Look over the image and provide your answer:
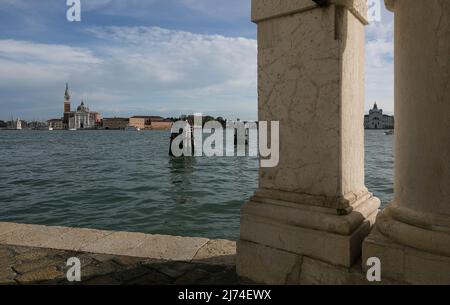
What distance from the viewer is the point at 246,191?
57.0 feet

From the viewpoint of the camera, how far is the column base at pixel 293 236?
2.62 meters

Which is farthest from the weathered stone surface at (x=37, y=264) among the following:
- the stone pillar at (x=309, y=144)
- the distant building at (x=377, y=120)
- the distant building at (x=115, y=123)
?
the distant building at (x=115, y=123)

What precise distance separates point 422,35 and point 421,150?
0.72m

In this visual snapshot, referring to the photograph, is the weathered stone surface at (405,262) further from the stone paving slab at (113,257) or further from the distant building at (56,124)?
the distant building at (56,124)

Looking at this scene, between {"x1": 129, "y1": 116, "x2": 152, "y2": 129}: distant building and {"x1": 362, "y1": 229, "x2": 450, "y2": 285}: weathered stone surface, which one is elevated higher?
{"x1": 129, "y1": 116, "x2": 152, "y2": 129}: distant building

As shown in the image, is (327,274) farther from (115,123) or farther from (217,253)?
(115,123)

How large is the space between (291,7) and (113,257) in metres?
2.81

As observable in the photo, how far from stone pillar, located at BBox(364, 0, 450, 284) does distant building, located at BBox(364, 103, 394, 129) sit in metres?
151

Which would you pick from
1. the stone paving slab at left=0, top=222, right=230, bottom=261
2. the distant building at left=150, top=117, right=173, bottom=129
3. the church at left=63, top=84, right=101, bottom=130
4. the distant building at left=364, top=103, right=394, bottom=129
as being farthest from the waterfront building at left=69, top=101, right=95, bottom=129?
the stone paving slab at left=0, top=222, right=230, bottom=261

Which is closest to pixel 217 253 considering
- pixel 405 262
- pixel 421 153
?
pixel 405 262

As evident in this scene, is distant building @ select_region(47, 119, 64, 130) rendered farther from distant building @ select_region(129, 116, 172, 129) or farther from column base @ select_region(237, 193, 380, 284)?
column base @ select_region(237, 193, 380, 284)

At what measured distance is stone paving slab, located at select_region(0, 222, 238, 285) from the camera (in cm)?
326

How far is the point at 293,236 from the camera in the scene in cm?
281
